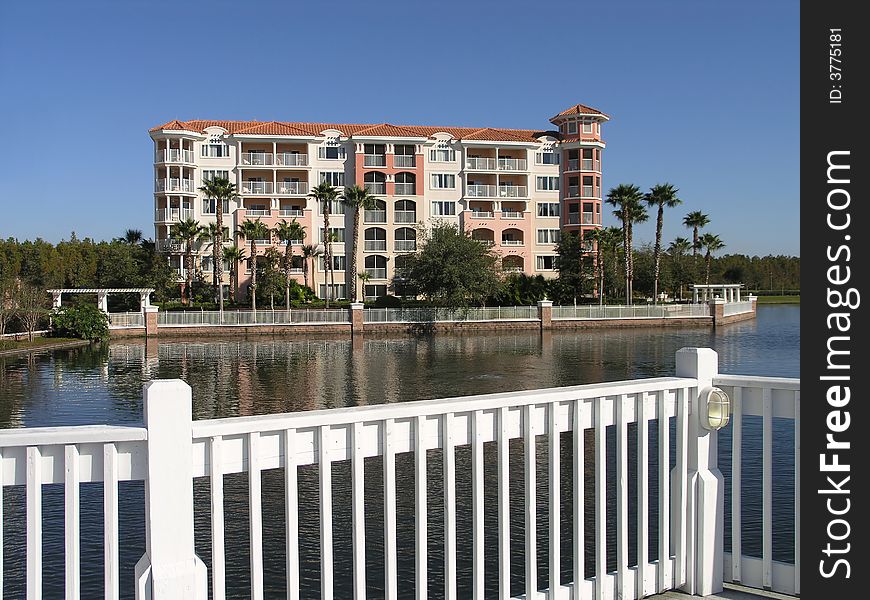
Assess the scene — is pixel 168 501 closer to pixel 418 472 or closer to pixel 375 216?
pixel 418 472

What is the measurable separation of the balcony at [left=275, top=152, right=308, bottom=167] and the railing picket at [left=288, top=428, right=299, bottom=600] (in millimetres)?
62020

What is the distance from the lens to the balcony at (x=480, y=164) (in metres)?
65.8

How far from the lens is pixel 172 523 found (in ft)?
8.99

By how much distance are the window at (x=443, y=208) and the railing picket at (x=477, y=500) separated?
205 feet

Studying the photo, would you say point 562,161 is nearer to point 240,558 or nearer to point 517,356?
point 517,356

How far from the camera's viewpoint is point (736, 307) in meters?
60.0

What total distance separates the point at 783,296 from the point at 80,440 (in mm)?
110875

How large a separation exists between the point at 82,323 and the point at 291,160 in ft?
81.5

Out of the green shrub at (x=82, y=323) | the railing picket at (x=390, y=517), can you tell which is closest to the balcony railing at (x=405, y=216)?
the green shrub at (x=82, y=323)

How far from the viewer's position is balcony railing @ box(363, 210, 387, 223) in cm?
6438

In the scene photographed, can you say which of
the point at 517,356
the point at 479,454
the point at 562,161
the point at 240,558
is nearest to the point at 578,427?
the point at 479,454

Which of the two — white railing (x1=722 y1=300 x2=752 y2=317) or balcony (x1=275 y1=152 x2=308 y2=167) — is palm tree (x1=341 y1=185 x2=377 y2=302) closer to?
balcony (x1=275 y1=152 x2=308 y2=167)

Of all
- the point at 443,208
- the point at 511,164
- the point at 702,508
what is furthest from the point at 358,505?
the point at 511,164

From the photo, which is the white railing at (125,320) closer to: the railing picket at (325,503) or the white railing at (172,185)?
the white railing at (172,185)
